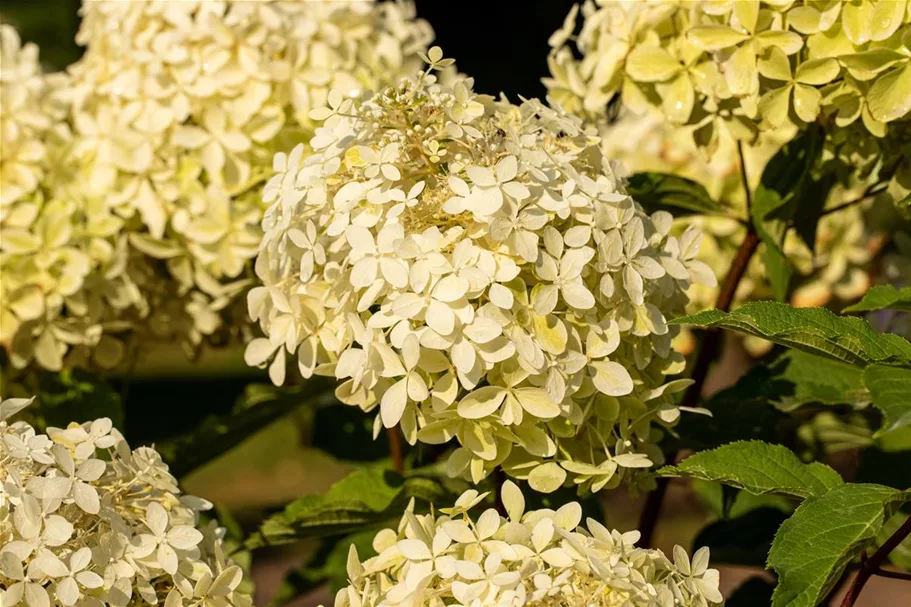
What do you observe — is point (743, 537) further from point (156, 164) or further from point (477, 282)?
point (156, 164)

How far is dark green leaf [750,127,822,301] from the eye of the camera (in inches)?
41.6

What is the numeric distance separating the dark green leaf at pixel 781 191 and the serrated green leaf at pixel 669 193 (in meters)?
0.07

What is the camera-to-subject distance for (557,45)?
45.5 inches

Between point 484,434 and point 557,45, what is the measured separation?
1.87ft

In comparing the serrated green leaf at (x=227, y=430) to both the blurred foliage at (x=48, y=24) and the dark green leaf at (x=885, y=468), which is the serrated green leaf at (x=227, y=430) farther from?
the blurred foliage at (x=48, y=24)

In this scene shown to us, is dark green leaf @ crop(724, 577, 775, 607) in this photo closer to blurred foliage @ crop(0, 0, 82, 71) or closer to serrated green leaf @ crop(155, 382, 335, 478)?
serrated green leaf @ crop(155, 382, 335, 478)

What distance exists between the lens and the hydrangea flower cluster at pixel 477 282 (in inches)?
28.5

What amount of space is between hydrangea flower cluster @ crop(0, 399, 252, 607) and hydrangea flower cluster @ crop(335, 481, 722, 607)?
0.43 ft

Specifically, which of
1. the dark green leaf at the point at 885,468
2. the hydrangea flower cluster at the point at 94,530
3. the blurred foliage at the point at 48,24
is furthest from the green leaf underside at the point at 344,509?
the blurred foliage at the point at 48,24

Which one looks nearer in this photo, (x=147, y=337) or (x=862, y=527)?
(x=862, y=527)

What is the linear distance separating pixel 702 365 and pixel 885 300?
0.37 metres

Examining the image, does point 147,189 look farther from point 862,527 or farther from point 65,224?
point 862,527

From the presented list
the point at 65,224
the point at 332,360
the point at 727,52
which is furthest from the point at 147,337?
the point at 727,52

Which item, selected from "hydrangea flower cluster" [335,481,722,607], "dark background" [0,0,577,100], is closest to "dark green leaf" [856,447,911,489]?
"hydrangea flower cluster" [335,481,722,607]
